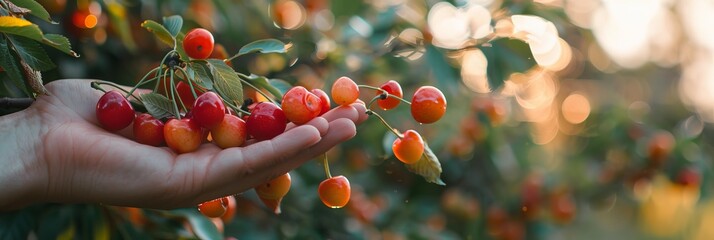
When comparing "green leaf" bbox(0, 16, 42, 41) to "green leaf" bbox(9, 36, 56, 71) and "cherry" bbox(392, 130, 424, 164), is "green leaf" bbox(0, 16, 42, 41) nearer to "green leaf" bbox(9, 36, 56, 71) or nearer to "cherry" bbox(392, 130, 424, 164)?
"green leaf" bbox(9, 36, 56, 71)

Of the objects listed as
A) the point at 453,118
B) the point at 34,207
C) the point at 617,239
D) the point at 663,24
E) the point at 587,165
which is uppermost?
the point at 34,207

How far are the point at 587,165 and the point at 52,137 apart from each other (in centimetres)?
201

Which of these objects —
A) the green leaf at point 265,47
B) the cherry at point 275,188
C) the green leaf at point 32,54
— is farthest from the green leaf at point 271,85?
the green leaf at point 32,54

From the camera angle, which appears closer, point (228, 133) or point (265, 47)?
point (228, 133)

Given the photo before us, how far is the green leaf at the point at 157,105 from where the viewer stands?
90cm

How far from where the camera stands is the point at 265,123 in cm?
89

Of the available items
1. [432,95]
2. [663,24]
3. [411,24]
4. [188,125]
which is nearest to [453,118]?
[411,24]

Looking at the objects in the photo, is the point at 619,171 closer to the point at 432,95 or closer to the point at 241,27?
the point at 241,27

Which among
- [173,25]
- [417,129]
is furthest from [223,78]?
[417,129]

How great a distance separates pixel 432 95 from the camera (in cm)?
95

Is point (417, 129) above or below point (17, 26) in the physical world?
below

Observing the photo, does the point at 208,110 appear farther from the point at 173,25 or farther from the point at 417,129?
the point at 417,129

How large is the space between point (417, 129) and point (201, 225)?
1234mm

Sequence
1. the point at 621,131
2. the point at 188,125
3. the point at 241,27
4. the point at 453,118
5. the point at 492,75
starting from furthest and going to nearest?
the point at 621,131 → the point at 453,118 → the point at 241,27 → the point at 492,75 → the point at 188,125
